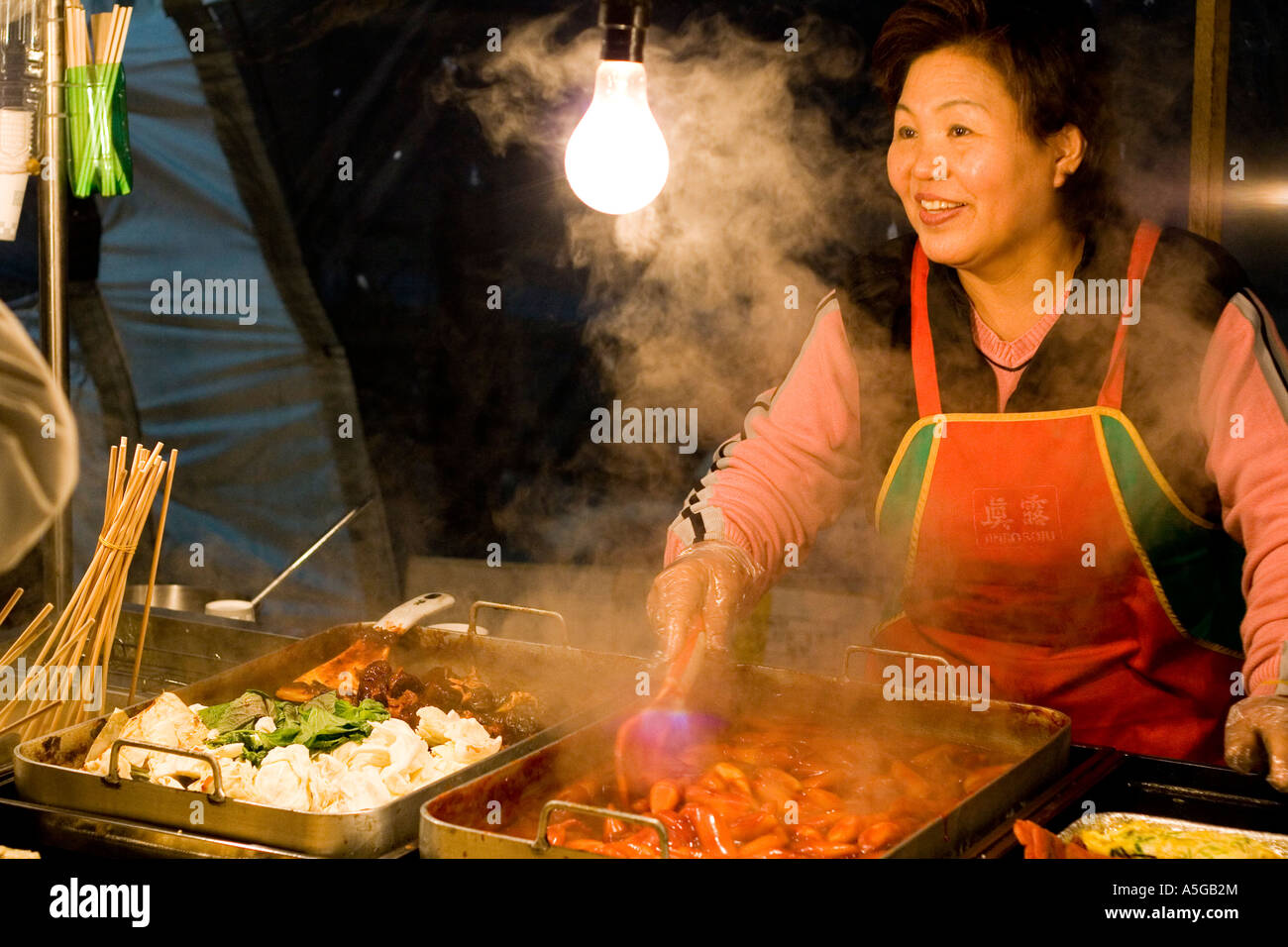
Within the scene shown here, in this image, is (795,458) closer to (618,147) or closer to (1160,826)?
(618,147)

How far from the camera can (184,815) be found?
5.98 ft

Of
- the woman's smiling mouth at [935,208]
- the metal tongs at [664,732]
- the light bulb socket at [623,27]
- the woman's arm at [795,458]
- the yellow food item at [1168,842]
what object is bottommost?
the yellow food item at [1168,842]

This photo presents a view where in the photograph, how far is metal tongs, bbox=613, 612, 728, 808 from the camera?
2.18 m

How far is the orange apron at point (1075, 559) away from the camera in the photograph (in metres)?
2.65

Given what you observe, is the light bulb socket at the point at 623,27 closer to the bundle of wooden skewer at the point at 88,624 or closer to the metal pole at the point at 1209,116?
the bundle of wooden skewer at the point at 88,624

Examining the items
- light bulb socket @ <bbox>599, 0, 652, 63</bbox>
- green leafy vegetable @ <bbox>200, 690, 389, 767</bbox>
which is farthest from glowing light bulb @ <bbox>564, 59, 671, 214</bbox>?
green leafy vegetable @ <bbox>200, 690, 389, 767</bbox>

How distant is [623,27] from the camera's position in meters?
2.05

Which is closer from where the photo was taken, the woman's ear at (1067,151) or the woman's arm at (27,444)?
the woman's ear at (1067,151)

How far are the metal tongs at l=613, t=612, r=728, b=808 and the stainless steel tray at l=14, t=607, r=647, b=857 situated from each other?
13 centimetres

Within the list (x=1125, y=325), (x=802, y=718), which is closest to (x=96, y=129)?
(x=802, y=718)

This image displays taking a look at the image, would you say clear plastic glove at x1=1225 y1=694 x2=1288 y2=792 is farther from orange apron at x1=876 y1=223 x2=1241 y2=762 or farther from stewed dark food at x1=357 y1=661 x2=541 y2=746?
stewed dark food at x1=357 y1=661 x2=541 y2=746

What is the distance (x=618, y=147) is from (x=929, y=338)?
105cm

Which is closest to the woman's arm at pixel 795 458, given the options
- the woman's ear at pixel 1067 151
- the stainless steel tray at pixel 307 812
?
the stainless steel tray at pixel 307 812
